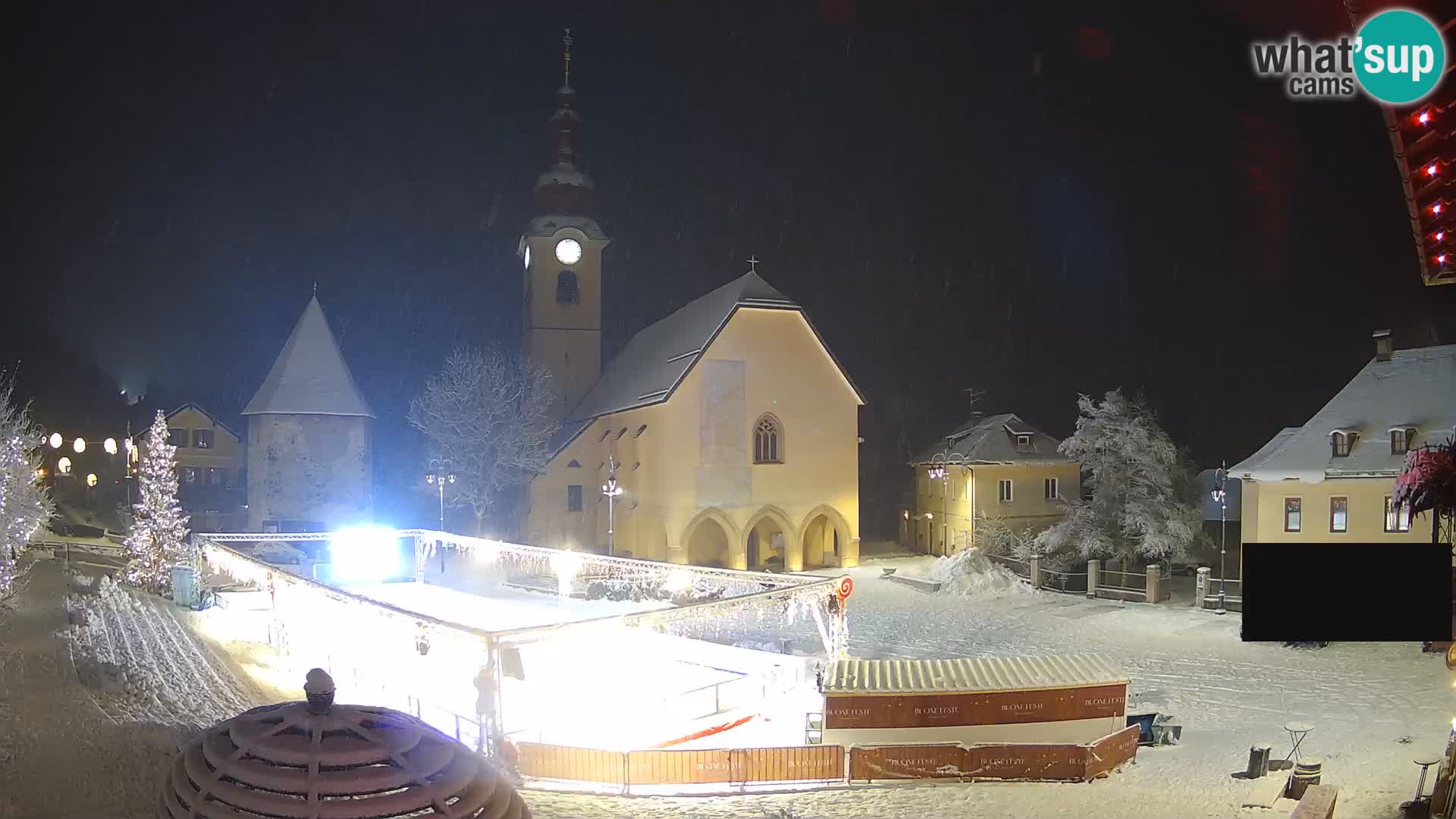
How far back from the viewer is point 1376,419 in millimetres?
24781

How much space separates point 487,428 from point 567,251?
9537 millimetres

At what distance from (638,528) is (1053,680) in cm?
2431


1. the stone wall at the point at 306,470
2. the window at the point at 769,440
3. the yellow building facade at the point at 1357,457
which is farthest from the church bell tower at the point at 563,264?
the yellow building facade at the point at 1357,457

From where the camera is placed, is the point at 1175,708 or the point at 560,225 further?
the point at 560,225

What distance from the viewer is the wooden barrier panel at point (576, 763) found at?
12.1 metres

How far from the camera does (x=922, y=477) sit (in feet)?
147

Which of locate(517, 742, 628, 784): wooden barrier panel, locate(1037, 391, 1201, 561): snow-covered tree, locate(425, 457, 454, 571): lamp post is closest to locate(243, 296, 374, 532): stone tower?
locate(425, 457, 454, 571): lamp post

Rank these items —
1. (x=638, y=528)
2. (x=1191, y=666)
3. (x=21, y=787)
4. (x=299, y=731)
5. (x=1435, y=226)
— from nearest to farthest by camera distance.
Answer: (x=299, y=731), (x=1435, y=226), (x=21, y=787), (x=1191, y=666), (x=638, y=528)

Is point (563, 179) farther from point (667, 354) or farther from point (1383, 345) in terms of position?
point (1383, 345)

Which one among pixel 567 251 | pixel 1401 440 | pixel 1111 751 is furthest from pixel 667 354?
pixel 1111 751

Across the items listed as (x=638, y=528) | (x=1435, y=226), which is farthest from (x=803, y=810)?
(x=638, y=528)

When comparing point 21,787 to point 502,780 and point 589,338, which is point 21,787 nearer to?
point 502,780

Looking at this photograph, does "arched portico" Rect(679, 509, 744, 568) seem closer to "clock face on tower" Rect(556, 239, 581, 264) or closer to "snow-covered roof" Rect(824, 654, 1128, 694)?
"clock face on tower" Rect(556, 239, 581, 264)

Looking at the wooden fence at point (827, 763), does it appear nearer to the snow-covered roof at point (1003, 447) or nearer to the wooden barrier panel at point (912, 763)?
the wooden barrier panel at point (912, 763)
